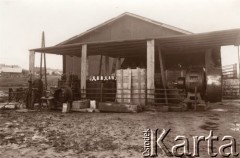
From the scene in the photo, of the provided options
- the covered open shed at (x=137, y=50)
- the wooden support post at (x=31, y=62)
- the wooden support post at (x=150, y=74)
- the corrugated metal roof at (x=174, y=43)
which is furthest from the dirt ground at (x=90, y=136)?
the wooden support post at (x=31, y=62)

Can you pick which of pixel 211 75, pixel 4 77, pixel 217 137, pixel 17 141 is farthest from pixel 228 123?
pixel 4 77

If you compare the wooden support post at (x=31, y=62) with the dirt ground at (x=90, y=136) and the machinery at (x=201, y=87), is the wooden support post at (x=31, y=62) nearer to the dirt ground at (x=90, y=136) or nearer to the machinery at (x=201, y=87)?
the dirt ground at (x=90, y=136)

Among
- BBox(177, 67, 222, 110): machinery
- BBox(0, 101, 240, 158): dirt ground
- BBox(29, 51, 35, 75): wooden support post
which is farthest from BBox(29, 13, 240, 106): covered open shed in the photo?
BBox(0, 101, 240, 158): dirt ground

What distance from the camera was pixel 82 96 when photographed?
14.8 m

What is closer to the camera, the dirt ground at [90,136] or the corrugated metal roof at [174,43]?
the dirt ground at [90,136]

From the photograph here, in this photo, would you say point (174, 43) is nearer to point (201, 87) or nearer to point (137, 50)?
point (201, 87)

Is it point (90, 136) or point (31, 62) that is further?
point (31, 62)

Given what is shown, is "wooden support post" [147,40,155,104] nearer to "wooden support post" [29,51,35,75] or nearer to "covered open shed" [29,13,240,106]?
"covered open shed" [29,13,240,106]

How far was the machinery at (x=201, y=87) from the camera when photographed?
1261cm

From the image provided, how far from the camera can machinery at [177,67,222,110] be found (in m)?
12.6

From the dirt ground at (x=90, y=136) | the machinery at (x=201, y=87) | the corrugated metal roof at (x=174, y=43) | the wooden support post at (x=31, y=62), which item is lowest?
the dirt ground at (x=90, y=136)

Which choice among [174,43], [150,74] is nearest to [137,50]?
[174,43]

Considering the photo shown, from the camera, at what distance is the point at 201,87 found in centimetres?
1307

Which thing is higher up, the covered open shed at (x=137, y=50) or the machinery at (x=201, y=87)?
the covered open shed at (x=137, y=50)
